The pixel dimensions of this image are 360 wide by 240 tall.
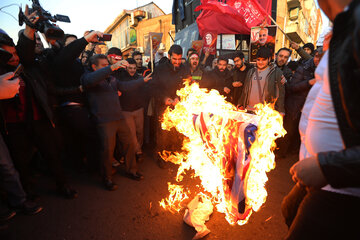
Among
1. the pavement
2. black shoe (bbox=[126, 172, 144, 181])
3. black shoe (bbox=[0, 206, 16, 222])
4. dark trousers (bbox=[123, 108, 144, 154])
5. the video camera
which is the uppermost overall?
the video camera

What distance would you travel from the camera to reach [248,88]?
4992 mm

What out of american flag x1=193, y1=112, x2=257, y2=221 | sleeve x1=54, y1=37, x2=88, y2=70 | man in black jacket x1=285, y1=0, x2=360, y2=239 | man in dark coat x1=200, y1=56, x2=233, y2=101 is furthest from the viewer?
man in dark coat x1=200, y1=56, x2=233, y2=101

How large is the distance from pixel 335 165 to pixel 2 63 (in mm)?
3946

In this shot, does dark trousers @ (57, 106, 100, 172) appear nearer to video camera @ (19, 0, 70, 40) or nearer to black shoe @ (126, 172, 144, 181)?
black shoe @ (126, 172, 144, 181)

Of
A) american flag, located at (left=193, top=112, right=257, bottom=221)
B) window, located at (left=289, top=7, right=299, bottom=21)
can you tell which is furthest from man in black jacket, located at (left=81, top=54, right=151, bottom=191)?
window, located at (left=289, top=7, right=299, bottom=21)

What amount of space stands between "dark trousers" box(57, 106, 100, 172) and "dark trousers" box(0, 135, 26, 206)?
1.13 metres

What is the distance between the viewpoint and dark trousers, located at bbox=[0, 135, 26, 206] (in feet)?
9.64

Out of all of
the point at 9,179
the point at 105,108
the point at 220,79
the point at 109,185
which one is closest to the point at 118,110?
the point at 105,108

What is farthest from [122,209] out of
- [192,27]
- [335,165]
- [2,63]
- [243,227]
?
[192,27]

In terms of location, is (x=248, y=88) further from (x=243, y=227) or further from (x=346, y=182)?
(x=346, y=182)

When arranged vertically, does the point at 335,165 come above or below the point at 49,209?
above

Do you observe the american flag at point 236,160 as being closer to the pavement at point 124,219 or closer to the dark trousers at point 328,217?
the pavement at point 124,219

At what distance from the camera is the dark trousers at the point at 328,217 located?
1.16m

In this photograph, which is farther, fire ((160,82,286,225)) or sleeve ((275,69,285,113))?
sleeve ((275,69,285,113))
